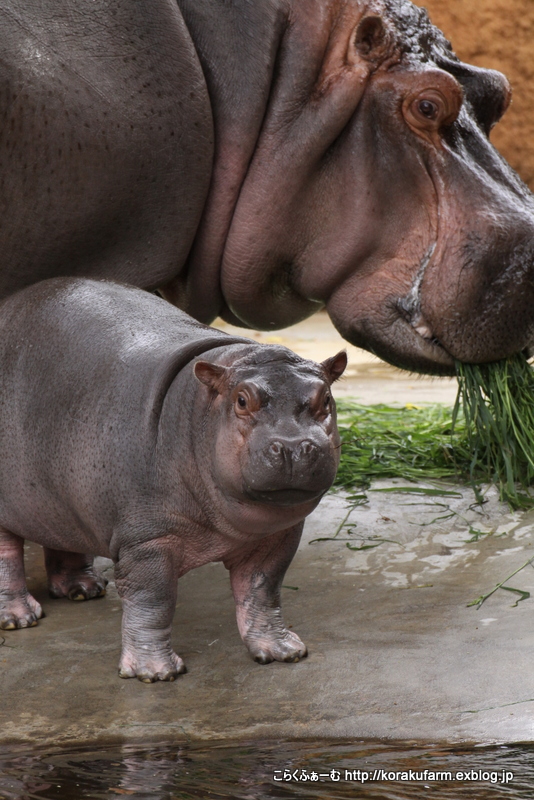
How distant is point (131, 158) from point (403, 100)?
2.71 feet

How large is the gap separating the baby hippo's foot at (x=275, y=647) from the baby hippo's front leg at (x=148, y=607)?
0.19 meters

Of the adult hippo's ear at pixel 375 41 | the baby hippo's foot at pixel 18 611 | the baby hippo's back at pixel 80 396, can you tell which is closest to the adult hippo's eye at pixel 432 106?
the adult hippo's ear at pixel 375 41

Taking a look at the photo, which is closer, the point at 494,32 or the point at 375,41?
the point at 375,41

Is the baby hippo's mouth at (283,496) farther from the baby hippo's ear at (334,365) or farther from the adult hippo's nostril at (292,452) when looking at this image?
the baby hippo's ear at (334,365)

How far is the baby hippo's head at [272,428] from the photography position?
2.44m

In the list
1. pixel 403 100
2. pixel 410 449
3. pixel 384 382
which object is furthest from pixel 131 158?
pixel 384 382

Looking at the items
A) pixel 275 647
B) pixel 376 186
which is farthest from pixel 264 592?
pixel 376 186

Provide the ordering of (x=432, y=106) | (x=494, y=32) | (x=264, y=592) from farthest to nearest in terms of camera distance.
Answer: (x=494, y=32)
(x=432, y=106)
(x=264, y=592)

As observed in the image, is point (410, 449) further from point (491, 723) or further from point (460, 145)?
point (491, 723)

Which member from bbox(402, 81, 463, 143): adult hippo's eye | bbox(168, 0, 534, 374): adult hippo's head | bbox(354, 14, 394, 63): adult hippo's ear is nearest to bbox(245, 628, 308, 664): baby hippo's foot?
bbox(168, 0, 534, 374): adult hippo's head

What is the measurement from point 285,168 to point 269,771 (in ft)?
6.32

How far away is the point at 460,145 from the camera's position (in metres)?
3.47

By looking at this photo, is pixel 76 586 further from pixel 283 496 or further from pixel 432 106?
pixel 432 106

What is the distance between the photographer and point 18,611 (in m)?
3.19
